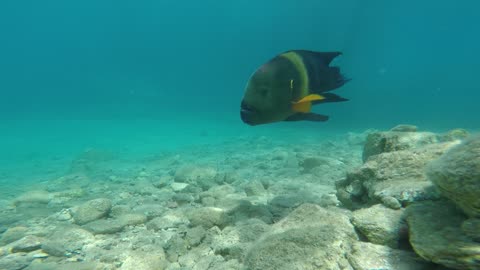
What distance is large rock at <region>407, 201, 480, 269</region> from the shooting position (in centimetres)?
148

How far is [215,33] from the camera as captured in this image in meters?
68.2

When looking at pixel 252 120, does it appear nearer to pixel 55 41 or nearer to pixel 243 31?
pixel 243 31

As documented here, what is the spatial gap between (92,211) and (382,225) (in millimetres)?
4191

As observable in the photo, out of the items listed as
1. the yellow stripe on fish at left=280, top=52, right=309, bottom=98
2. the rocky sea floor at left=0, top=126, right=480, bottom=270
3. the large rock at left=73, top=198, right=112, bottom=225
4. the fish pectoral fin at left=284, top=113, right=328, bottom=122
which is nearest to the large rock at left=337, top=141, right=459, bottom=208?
the rocky sea floor at left=0, top=126, right=480, bottom=270

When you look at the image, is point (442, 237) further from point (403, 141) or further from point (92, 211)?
point (92, 211)

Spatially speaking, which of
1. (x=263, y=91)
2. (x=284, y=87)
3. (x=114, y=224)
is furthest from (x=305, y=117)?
(x=114, y=224)

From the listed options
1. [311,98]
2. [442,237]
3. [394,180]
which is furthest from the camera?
[394,180]

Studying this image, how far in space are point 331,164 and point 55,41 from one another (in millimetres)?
106379

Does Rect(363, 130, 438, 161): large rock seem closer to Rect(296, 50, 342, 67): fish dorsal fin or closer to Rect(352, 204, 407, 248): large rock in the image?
Rect(352, 204, 407, 248): large rock

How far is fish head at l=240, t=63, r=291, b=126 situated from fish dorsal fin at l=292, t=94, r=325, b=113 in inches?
2.4

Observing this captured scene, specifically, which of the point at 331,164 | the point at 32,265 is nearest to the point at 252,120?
the point at 32,265

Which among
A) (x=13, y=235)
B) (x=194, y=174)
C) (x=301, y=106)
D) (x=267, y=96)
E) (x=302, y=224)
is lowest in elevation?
(x=194, y=174)

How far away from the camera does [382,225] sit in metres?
2.21

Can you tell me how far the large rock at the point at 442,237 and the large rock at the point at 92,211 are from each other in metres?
4.31
